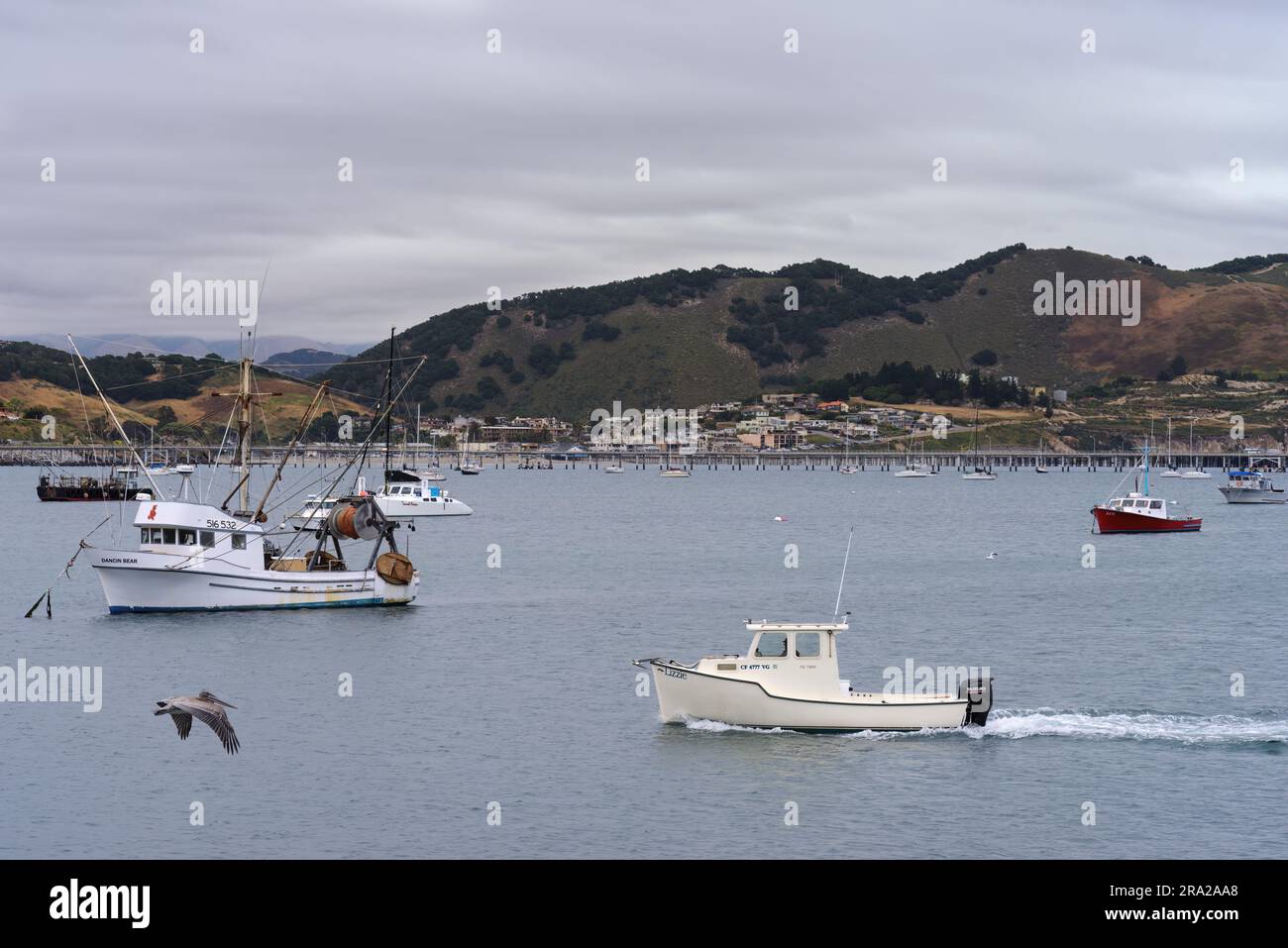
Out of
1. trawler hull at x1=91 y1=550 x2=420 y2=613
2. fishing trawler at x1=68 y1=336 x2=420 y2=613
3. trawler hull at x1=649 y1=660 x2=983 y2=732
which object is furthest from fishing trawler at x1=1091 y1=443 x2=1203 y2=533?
trawler hull at x1=649 y1=660 x2=983 y2=732

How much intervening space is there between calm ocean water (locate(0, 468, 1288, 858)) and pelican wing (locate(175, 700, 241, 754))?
2896 mm

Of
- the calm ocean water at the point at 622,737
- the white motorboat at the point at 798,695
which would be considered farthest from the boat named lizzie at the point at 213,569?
the white motorboat at the point at 798,695

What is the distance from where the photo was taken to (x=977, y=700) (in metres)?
43.2

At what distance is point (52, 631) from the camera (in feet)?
217

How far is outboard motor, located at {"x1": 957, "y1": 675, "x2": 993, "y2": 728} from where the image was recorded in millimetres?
43250

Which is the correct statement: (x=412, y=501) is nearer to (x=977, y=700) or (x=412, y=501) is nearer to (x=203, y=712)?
(x=977, y=700)

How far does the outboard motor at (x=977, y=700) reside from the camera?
142 ft

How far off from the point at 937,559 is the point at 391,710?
65854mm

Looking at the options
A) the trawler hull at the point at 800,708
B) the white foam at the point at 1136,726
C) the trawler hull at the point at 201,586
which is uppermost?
the trawler hull at the point at 201,586

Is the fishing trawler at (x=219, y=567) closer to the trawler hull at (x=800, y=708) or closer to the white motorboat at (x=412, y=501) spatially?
the trawler hull at (x=800, y=708)

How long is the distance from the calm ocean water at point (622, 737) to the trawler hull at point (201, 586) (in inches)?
33.9

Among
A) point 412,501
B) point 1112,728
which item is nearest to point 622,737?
point 1112,728

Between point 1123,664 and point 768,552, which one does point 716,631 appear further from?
point 768,552
